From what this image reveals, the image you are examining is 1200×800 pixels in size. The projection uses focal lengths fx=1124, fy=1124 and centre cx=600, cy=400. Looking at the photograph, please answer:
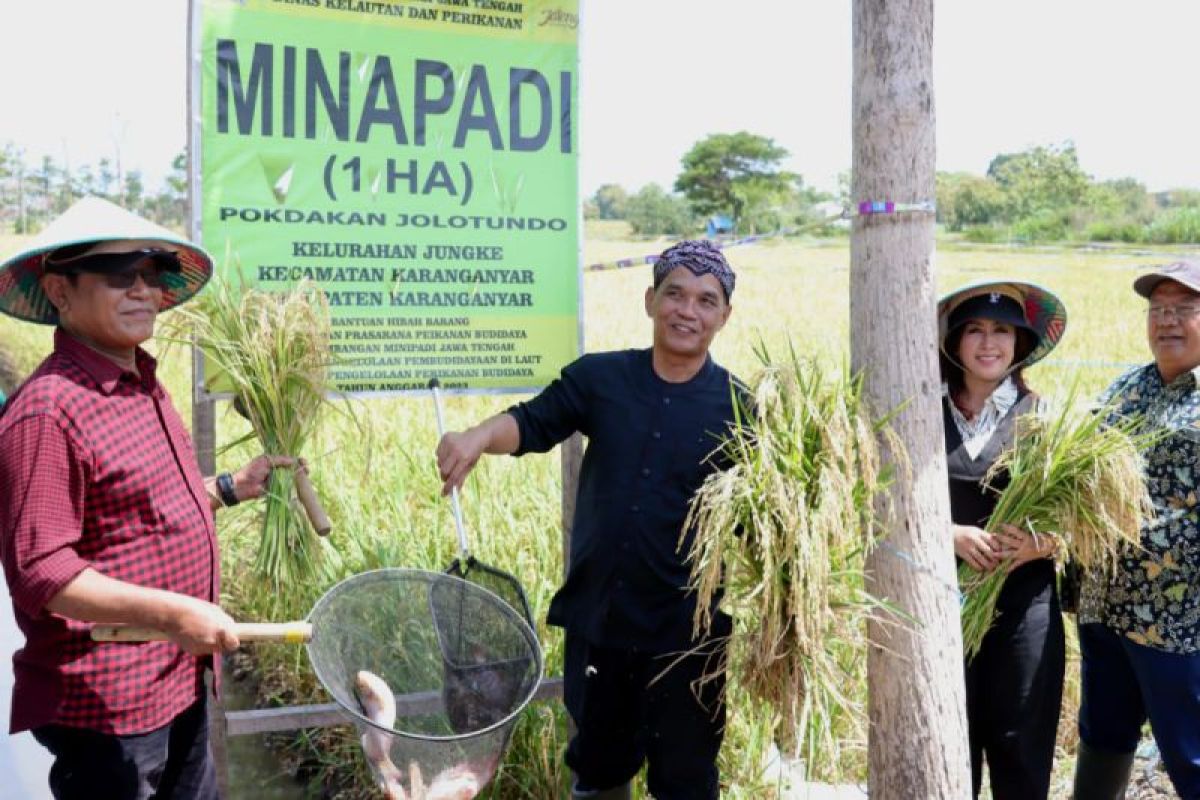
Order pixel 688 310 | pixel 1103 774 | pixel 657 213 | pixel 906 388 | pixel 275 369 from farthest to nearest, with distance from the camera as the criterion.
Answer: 1. pixel 657 213
2. pixel 1103 774
3. pixel 275 369
4. pixel 688 310
5. pixel 906 388

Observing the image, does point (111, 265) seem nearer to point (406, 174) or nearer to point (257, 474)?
point (257, 474)

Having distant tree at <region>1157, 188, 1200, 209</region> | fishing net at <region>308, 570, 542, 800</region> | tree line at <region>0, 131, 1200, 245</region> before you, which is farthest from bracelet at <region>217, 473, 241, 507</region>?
distant tree at <region>1157, 188, 1200, 209</region>

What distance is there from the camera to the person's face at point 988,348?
307 centimetres

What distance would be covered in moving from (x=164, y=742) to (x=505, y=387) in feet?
4.86

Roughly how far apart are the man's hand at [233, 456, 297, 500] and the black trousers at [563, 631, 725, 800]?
92cm

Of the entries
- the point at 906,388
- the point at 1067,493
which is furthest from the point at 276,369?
the point at 1067,493

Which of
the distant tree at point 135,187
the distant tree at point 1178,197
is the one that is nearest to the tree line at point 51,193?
the distant tree at point 135,187

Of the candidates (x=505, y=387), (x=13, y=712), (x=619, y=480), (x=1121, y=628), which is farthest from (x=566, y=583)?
(x=1121, y=628)

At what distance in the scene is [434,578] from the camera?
2.78 metres

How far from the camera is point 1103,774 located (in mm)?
3217

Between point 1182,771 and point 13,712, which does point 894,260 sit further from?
point 13,712

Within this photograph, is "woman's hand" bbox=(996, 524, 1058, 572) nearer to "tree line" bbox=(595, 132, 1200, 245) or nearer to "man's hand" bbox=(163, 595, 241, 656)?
"man's hand" bbox=(163, 595, 241, 656)

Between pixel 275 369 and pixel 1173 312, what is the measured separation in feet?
7.98

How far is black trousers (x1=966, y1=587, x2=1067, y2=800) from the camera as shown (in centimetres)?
299
